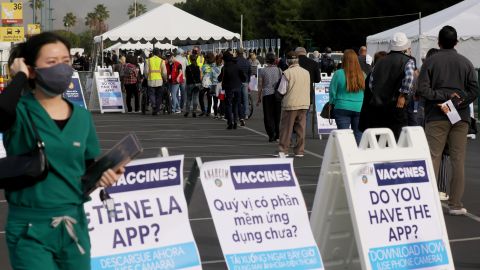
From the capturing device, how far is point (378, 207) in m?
6.99

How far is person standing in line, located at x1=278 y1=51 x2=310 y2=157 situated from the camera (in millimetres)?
16359

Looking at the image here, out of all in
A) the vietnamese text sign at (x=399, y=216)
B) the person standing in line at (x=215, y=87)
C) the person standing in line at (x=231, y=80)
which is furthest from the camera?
the person standing in line at (x=215, y=87)

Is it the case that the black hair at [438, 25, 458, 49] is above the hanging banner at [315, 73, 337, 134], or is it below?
above

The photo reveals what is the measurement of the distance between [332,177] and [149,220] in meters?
1.55

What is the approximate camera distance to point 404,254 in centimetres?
705

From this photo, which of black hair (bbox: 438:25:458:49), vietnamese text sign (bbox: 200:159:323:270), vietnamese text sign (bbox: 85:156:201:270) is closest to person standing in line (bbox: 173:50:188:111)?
black hair (bbox: 438:25:458:49)

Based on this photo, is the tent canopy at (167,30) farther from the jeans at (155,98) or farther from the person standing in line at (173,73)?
the person standing in line at (173,73)

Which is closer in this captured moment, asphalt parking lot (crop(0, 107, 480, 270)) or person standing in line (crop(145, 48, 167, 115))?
asphalt parking lot (crop(0, 107, 480, 270))

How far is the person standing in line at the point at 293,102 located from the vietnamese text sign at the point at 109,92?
592 inches

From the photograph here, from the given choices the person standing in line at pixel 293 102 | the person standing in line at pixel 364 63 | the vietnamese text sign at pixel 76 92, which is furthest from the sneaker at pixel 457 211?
the vietnamese text sign at pixel 76 92

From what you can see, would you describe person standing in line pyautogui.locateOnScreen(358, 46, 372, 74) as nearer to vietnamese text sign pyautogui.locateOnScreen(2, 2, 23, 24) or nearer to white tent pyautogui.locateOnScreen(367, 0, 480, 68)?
white tent pyautogui.locateOnScreen(367, 0, 480, 68)

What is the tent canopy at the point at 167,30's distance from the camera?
120 ft

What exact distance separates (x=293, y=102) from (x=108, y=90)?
15728 millimetres

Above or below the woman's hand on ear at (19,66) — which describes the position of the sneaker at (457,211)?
below
